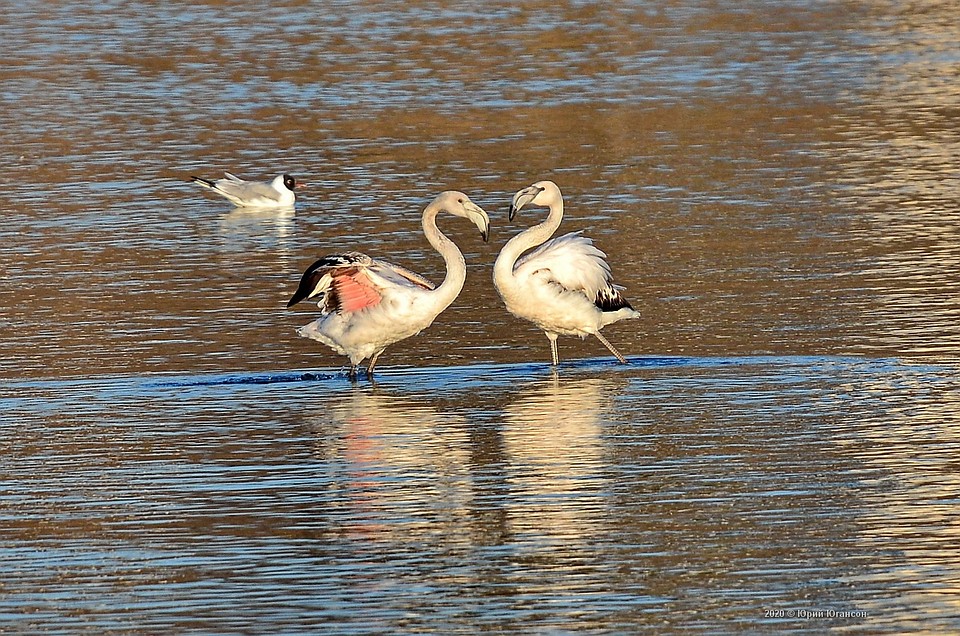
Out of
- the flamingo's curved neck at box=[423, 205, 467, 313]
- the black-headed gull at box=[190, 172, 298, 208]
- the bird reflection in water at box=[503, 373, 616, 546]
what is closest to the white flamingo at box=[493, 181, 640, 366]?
the flamingo's curved neck at box=[423, 205, 467, 313]

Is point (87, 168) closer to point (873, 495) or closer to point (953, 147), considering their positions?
point (953, 147)

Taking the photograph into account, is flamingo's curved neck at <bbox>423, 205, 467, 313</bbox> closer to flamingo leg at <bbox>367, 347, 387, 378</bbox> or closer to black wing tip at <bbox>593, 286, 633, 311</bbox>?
flamingo leg at <bbox>367, 347, 387, 378</bbox>

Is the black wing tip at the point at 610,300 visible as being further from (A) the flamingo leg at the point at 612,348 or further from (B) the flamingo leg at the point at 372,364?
(B) the flamingo leg at the point at 372,364

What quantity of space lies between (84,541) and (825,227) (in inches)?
341

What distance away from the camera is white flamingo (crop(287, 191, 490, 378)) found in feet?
35.6

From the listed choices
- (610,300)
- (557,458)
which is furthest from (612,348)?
(557,458)

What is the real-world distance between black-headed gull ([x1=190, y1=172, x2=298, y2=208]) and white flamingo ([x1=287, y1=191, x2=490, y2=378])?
6.48 meters

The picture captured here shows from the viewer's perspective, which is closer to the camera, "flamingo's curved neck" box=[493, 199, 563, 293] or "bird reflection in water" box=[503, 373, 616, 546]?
"bird reflection in water" box=[503, 373, 616, 546]

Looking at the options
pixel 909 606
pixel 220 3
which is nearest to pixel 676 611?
pixel 909 606

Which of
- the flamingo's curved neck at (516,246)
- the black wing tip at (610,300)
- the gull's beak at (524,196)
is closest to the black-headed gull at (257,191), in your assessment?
the flamingo's curved neck at (516,246)

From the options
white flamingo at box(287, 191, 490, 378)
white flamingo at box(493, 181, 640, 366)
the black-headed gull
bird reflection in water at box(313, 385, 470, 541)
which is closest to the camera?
bird reflection in water at box(313, 385, 470, 541)

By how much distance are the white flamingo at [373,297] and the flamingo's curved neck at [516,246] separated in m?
0.20

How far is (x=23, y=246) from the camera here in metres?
15.2

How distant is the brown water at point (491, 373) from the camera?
698 cm
